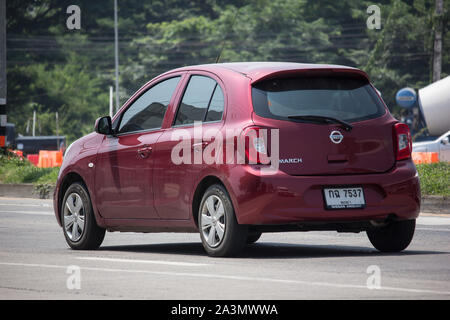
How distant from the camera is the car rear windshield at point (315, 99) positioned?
965cm

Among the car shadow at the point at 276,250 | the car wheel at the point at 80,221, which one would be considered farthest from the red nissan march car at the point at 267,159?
the car wheel at the point at 80,221

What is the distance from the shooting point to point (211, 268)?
8.79 meters

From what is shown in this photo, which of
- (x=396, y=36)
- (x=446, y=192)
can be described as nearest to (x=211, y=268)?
(x=446, y=192)

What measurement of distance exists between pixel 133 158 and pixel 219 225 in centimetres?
148

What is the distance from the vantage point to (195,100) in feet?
33.8

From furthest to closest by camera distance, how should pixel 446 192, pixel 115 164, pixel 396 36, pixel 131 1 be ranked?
pixel 131 1 → pixel 396 36 → pixel 446 192 → pixel 115 164

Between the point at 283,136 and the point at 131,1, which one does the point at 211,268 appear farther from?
the point at 131,1

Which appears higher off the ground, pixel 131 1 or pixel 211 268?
pixel 131 1

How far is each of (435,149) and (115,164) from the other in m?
27.0

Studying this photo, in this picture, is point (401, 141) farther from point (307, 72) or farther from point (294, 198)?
point (294, 198)

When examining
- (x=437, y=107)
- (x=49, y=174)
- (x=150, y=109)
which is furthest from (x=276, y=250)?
(x=437, y=107)

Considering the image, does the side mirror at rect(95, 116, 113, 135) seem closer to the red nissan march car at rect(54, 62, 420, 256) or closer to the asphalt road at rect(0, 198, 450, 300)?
the red nissan march car at rect(54, 62, 420, 256)

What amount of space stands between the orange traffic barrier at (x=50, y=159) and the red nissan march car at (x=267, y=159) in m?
24.7

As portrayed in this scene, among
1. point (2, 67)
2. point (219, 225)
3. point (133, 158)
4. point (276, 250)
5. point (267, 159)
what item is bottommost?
point (276, 250)
